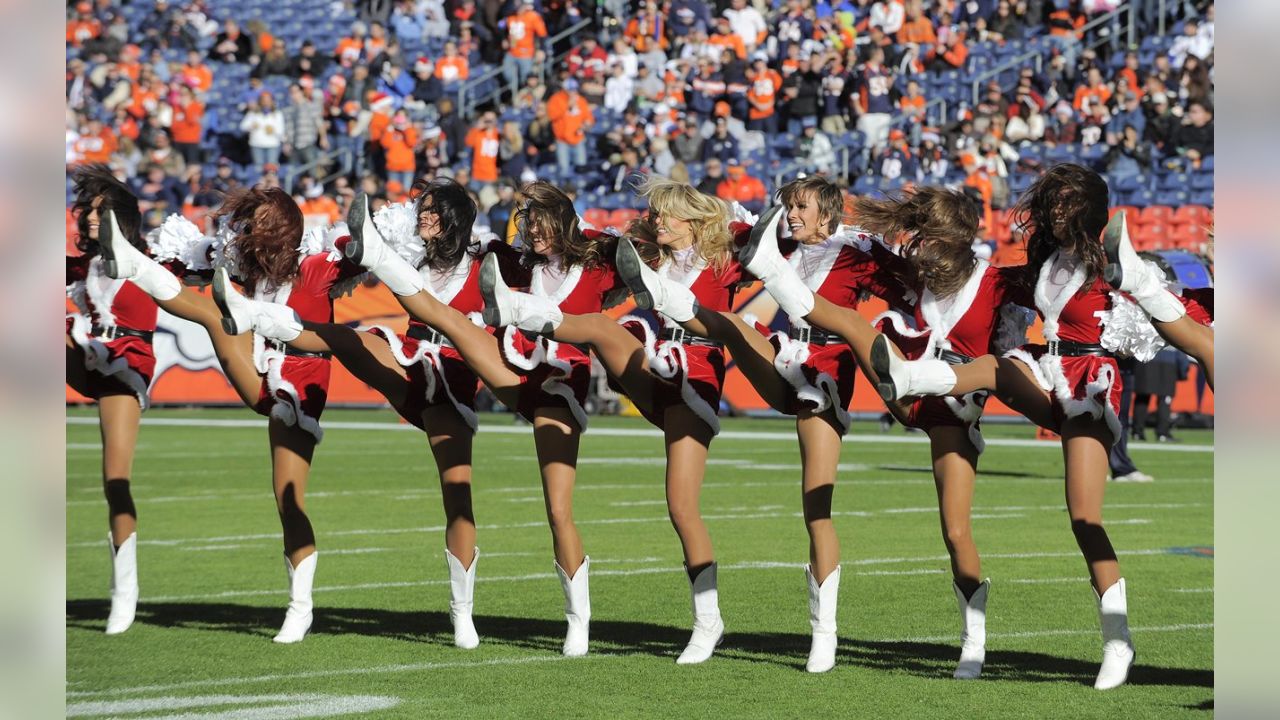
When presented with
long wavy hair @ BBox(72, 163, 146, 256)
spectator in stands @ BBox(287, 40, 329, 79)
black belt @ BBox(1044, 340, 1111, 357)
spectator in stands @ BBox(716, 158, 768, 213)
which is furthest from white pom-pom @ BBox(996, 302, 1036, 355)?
spectator in stands @ BBox(287, 40, 329, 79)

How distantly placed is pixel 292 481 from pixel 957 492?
8.28ft

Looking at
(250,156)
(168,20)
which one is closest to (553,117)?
(250,156)

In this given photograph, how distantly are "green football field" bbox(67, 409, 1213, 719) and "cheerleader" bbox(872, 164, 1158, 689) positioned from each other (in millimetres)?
350

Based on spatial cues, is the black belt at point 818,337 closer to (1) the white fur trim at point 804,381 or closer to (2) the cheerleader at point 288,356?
(1) the white fur trim at point 804,381

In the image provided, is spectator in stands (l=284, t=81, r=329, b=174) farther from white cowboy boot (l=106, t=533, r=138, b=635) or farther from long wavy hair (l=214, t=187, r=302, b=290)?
long wavy hair (l=214, t=187, r=302, b=290)

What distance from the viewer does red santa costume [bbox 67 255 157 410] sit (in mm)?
6648

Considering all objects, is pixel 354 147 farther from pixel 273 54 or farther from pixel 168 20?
pixel 168 20

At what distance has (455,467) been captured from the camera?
6102 millimetres

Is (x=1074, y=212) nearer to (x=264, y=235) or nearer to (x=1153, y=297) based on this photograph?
(x=1153, y=297)

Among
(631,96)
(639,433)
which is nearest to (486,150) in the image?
(631,96)

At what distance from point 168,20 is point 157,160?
16.0ft

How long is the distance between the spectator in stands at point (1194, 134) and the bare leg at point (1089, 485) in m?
14.9

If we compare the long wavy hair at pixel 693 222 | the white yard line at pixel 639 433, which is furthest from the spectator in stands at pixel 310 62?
the long wavy hair at pixel 693 222
